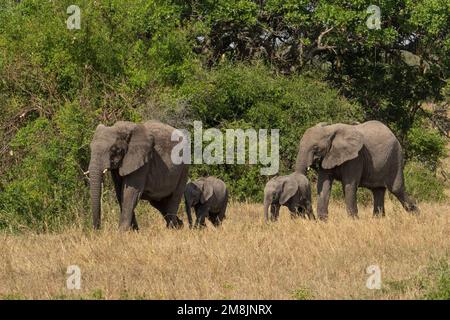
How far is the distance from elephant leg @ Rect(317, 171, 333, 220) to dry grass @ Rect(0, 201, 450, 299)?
4.64 feet

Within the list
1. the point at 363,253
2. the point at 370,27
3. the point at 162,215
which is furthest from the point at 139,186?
the point at 370,27

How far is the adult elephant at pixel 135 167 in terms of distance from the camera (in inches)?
555

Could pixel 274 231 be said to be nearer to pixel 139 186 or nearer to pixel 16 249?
pixel 139 186

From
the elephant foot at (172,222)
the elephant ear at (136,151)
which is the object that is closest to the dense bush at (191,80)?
the elephant foot at (172,222)

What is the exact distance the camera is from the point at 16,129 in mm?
19609

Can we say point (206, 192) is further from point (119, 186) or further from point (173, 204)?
point (119, 186)

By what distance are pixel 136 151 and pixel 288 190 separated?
401cm

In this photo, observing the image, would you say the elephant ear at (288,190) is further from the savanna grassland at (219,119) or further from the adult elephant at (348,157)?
the savanna grassland at (219,119)

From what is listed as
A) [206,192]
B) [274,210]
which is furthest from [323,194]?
[206,192]

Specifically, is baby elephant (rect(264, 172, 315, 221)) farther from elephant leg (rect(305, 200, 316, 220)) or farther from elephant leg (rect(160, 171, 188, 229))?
elephant leg (rect(160, 171, 188, 229))

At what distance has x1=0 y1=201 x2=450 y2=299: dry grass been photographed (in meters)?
9.80

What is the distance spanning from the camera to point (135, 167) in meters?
14.4

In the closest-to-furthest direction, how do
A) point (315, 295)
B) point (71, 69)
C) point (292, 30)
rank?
1. point (315, 295)
2. point (71, 69)
3. point (292, 30)

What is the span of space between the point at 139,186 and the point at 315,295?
224 inches
